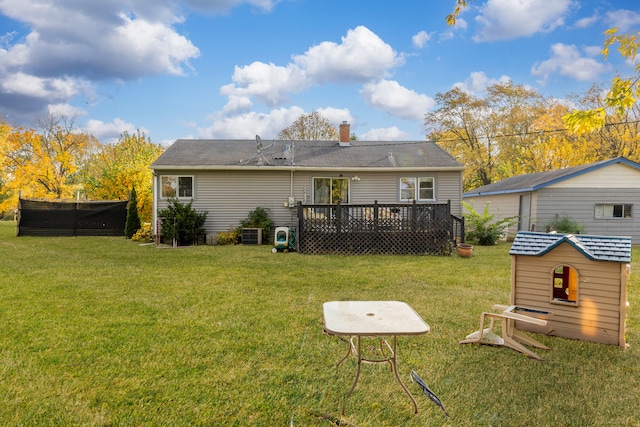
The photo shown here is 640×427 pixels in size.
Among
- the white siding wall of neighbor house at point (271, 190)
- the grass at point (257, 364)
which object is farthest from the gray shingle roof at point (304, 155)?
the grass at point (257, 364)

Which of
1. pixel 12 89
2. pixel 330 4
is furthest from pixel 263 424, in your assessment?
pixel 12 89

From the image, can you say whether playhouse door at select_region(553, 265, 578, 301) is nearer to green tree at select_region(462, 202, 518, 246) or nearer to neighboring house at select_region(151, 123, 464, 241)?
green tree at select_region(462, 202, 518, 246)

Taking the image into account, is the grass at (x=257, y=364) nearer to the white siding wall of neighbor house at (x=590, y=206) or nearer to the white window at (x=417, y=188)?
the white window at (x=417, y=188)

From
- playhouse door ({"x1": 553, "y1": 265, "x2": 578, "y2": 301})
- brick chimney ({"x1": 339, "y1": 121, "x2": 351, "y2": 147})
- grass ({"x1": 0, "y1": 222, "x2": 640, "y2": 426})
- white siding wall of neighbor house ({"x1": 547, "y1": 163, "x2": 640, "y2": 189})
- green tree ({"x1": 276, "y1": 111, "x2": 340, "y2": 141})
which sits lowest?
grass ({"x1": 0, "y1": 222, "x2": 640, "y2": 426})

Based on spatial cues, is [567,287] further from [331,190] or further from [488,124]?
[488,124]

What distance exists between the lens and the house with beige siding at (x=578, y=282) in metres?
3.67

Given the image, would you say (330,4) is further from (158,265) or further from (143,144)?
(143,144)

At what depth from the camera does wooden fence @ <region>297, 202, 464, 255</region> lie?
10359mm

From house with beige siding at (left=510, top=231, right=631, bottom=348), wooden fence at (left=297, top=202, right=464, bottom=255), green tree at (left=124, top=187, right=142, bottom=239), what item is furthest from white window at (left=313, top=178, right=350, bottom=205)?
house with beige siding at (left=510, top=231, right=631, bottom=348)

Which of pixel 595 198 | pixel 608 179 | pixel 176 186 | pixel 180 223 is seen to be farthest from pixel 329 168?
pixel 608 179

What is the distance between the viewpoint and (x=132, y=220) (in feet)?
47.0

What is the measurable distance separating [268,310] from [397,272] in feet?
11.9

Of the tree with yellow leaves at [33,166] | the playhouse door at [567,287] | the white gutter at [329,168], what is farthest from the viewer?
the tree with yellow leaves at [33,166]

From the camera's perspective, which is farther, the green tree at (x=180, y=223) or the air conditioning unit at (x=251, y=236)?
the air conditioning unit at (x=251, y=236)
